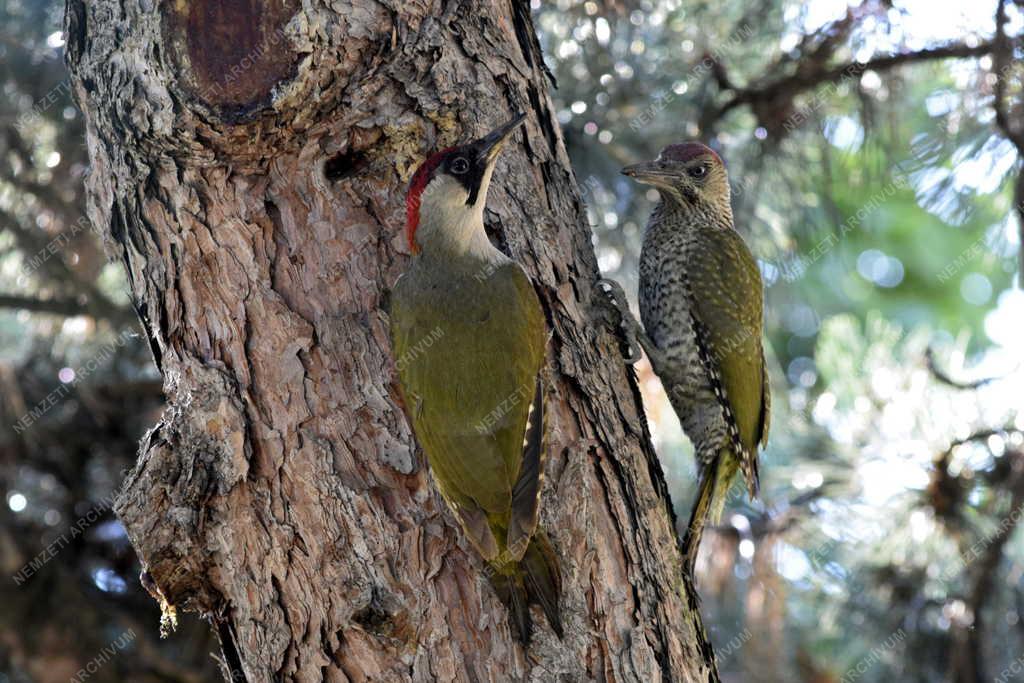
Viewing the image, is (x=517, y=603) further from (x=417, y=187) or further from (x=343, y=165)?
(x=343, y=165)

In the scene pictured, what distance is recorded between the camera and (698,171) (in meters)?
3.80

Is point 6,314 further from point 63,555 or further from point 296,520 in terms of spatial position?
point 296,520

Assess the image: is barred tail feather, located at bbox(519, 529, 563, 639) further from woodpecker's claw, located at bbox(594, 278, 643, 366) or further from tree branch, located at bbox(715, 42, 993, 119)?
tree branch, located at bbox(715, 42, 993, 119)

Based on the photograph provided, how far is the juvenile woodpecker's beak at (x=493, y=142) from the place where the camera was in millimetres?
2461

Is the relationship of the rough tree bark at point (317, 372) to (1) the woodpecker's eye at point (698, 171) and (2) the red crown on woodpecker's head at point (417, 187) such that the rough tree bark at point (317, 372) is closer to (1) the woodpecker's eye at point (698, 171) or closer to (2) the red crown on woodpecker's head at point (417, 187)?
(2) the red crown on woodpecker's head at point (417, 187)

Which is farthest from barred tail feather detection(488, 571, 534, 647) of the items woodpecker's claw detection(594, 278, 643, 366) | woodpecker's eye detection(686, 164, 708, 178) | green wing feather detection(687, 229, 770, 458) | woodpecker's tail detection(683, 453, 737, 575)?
woodpecker's eye detection(686, 164, 708, 178)

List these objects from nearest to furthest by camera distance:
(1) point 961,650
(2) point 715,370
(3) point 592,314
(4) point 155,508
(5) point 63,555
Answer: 1. (4) point 155,508
2. (3) point 592,314
3. (2) point 715,370
4. (1) point 961,650
5. (5) point 63,555

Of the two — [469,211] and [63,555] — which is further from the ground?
[469,211]

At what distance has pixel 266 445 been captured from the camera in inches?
87.4

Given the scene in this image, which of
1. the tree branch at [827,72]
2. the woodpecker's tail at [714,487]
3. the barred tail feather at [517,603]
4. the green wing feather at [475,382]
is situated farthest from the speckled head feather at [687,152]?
the barred tail feather at [517,603]

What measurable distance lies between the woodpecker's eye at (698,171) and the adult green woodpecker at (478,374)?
134 cm

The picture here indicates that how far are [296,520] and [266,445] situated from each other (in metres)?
0.17

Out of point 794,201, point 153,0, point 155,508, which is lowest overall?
point 794,201

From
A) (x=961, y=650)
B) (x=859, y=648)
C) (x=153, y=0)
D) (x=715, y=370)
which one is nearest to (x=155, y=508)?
(x=153, y=0)
